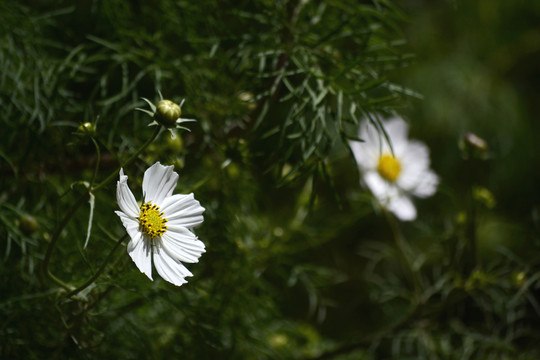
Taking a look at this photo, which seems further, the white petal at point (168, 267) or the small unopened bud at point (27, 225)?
the small unopened bud at point (27, 225)

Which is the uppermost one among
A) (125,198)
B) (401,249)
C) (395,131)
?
(395,131)

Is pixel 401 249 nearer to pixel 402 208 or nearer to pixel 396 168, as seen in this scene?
pixel 402 208

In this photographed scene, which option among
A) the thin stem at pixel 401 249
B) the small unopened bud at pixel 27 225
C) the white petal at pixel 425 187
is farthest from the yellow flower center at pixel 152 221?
the white petal at pixel 425 187

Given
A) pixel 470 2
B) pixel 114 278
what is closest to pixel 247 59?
pixel 114 278

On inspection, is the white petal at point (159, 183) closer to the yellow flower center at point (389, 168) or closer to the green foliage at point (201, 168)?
the green foliage at point (201, 168)

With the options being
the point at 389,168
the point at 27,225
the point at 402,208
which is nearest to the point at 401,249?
the point at 402,208

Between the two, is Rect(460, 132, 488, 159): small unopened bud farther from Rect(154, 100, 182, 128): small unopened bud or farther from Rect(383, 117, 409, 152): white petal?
Rect(154, 100, 182, 128): small unopened bud

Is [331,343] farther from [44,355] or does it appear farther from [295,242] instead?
[44,355]
